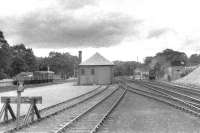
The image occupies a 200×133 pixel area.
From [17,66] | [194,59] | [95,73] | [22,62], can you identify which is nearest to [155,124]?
[95,73]

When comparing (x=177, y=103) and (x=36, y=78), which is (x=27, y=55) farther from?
(x=177, y=103)

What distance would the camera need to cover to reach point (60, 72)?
430 feet

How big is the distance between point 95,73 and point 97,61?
12.1 ft

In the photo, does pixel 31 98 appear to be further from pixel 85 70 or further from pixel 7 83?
pixel 85 70

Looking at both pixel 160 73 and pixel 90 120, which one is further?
pixel 160 73

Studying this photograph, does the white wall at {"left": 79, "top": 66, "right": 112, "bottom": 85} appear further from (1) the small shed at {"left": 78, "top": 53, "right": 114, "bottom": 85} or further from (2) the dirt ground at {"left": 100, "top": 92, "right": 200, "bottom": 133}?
(2) the dirt ground at {"left": 100, "top": 92, "right": 200, "bottom": 133}

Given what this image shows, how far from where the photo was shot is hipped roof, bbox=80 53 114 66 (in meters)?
67.7

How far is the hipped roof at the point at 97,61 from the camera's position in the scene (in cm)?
6769

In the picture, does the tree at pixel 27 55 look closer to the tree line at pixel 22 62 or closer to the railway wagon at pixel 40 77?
the tree line at pixel 22 62

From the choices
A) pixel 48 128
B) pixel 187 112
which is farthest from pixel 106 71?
pixel 48 128

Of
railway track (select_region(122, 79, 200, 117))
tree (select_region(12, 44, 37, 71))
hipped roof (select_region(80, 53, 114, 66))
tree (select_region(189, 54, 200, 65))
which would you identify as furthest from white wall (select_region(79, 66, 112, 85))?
tree (select_region(189, 54, 200, 65))

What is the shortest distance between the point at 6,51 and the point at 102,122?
146ft

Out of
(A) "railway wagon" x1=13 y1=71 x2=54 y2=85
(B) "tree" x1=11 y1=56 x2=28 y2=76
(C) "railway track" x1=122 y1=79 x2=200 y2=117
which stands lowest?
(C) "railway track" x1=122 y1=79 x2=200 y2=117

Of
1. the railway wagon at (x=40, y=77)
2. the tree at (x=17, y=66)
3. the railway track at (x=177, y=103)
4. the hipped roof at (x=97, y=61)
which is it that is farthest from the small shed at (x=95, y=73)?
the railway track at (x=177, y=103)
